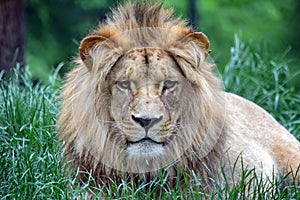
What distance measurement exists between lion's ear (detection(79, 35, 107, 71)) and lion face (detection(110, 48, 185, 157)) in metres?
0.17

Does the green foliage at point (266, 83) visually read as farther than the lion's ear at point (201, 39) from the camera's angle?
Yes

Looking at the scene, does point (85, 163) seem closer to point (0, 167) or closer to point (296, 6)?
point (0, 167)

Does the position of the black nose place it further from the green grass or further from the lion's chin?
the green grass

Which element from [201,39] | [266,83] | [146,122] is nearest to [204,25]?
[266,83]

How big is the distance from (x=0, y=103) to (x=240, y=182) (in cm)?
227

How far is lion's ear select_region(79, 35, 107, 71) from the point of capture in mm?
4879

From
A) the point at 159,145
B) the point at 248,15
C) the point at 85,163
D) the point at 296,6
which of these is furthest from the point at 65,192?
the point at 296,6

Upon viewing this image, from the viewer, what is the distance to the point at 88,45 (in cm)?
491

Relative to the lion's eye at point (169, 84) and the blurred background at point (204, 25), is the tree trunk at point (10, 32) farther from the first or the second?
the lion's eye at point (169, 84)

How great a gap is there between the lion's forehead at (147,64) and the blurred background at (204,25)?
645 cm

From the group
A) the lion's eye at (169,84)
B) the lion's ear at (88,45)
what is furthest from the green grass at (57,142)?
the lion's ear at (88,45)

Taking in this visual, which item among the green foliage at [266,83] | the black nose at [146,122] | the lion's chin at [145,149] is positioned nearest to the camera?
the black nose at [146,122]

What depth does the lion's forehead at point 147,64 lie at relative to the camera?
4.81m

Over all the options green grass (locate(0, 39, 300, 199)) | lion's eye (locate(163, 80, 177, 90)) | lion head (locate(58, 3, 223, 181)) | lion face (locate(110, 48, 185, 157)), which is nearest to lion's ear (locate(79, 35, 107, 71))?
lion head (locate(58, 3, 223, 181))
